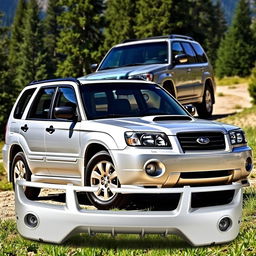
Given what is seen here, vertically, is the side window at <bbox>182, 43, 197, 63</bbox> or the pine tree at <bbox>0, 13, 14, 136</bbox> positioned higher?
the side window at <bbox>182, 43, 197, 63</bbox>

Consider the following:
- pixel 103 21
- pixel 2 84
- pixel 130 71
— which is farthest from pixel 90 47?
pixel 130 71

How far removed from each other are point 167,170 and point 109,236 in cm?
107

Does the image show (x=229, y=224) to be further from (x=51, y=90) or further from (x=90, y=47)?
(x=90, y=47)

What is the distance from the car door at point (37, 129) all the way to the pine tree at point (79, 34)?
142ft

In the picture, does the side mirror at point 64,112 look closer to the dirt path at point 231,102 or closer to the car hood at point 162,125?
the car hood at point 162,125

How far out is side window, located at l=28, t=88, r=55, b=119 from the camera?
822 cm

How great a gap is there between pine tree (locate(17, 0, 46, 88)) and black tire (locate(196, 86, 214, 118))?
5390 cm

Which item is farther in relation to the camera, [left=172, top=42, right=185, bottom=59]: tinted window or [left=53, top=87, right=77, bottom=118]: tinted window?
[left=172, top=42, right=185, bottom=59]: tinted window

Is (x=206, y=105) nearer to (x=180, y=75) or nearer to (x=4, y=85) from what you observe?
(x=180, y=75)

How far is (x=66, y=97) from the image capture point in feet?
25.7

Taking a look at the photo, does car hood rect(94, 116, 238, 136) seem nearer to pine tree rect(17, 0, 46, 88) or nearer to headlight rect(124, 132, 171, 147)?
headlight rect(124, 132, 171, 147)

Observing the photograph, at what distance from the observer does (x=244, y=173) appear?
684 centimetres

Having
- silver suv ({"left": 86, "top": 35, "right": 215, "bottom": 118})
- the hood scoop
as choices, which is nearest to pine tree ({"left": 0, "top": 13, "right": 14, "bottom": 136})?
silver suv ({"left": 86, "top": 35, "right": 215, "bottom": 118})

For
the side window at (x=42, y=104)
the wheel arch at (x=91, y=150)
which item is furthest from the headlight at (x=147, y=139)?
the side window at (x=42, y=104)
